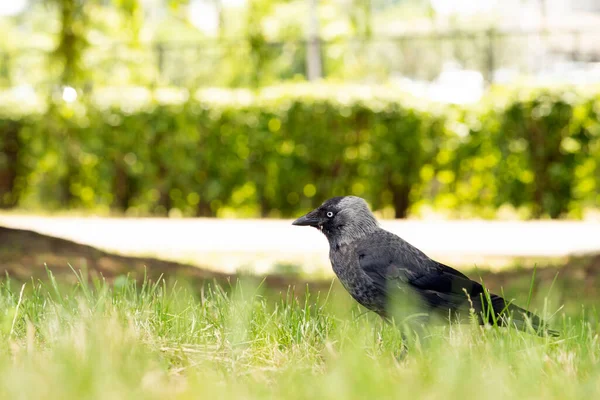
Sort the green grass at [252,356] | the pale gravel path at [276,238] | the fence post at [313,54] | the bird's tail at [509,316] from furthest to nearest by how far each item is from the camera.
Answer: the fence post at [313,54] → the pale gravel path at [276,238] → the bird's tail at [509,316] → the green grass at [252,356]

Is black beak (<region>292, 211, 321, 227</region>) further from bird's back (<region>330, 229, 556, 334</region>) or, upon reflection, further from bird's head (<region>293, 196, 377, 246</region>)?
bird's back (<region>330, 229, 556, 334</region>)

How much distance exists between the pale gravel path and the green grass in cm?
462

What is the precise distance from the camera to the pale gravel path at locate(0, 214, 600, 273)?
9.14m

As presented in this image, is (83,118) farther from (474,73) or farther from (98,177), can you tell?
(474,73)

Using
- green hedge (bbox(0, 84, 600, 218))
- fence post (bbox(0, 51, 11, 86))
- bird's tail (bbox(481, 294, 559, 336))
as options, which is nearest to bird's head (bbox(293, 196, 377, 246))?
bird's tail (bbox(481, 294, 559, 336))

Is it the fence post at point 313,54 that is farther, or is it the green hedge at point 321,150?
the fence post at point 313,54

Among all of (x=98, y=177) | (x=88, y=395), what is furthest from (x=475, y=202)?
(x=88, y=395)

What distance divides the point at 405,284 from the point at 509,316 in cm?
46

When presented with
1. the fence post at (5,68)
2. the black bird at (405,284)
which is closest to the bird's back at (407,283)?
the black bird at (405,284)

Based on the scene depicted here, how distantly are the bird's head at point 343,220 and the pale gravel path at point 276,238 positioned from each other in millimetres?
4341

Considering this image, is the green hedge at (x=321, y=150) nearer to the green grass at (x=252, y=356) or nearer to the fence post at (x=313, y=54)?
the fence post at (x=313, y=54)

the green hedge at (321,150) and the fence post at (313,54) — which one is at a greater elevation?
the fence post at (313,54)

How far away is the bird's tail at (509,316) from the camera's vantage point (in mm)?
3412

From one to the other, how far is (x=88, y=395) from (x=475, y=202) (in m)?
11.4
